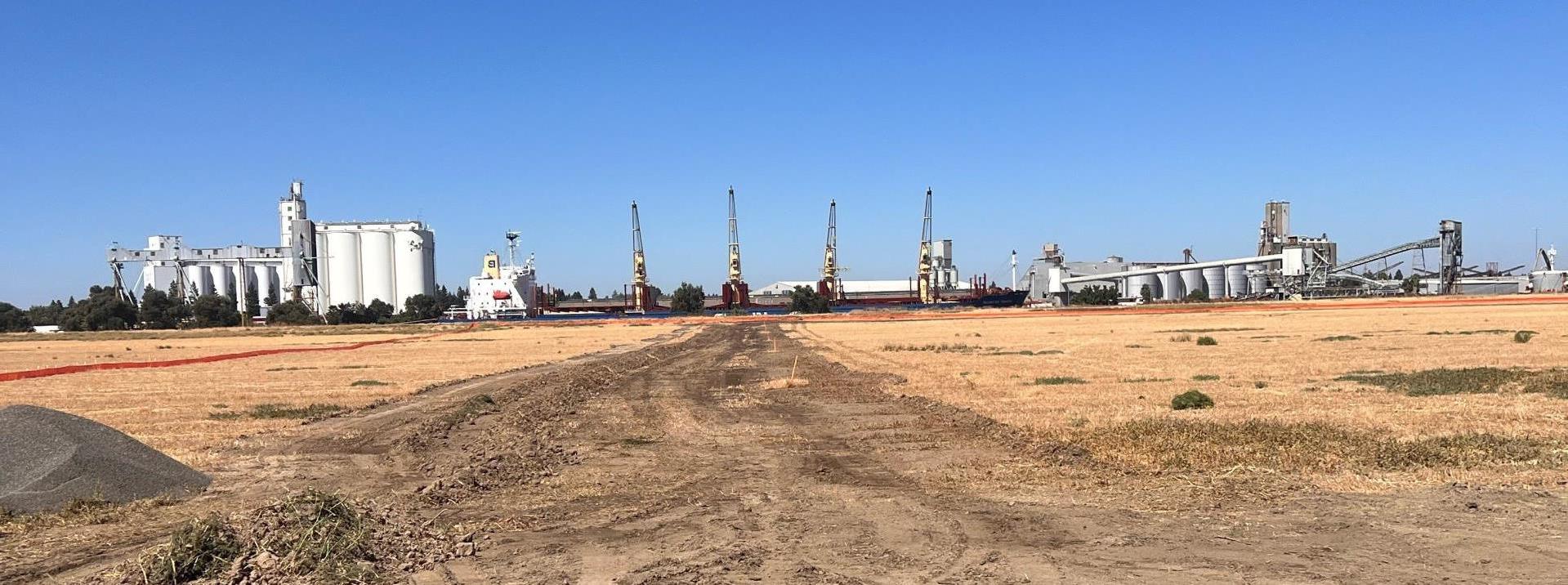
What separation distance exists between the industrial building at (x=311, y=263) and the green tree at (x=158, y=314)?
19.8 metres

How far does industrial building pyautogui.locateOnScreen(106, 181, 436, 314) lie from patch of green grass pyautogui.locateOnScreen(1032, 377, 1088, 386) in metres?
163

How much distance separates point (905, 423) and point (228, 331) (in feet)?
373

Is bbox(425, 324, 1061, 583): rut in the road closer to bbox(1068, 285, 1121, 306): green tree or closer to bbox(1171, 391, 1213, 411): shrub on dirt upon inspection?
bbox(1171, 391, 1213, 411): shrub on dirt

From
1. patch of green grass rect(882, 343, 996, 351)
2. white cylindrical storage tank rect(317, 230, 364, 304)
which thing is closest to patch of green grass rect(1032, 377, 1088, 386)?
patch of green grass rect(882, 343, 996, 351)

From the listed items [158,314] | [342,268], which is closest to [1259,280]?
[342,268]

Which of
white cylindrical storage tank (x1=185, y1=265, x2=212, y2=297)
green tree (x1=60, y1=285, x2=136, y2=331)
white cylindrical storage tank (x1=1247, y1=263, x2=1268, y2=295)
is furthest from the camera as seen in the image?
white cylindrical storage tank (x1=185, y1=265, x2=212, y2=297)

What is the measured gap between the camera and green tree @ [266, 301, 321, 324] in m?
144

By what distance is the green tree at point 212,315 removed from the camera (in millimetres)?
140625

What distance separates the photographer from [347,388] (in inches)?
1156

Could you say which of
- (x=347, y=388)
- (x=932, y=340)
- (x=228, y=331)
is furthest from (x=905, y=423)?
(x=228, y=331)

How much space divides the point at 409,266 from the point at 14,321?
5826 centimetres

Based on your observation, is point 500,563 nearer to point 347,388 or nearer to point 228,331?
point 347,388

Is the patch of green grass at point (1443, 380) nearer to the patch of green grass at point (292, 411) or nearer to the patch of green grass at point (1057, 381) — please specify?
the patch of green grass at point (1057, 381)

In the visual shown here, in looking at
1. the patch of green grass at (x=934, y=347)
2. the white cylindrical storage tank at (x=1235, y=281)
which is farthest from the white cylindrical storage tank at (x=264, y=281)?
the white cylindrical storage tank at (x=1235, y=281)
